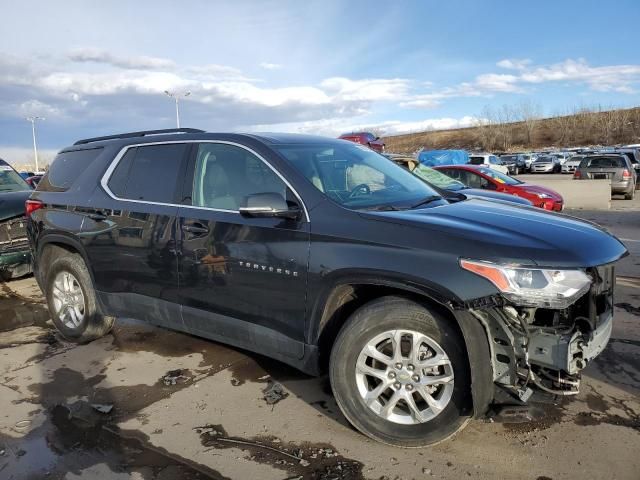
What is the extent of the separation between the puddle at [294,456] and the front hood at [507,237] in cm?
130

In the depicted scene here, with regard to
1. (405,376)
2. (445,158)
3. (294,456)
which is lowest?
(294,456)

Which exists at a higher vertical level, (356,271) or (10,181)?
(10,181)

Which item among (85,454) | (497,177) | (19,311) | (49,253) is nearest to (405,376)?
(85,454)

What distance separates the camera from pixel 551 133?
89.8 metres

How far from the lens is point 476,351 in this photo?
9.30 feet

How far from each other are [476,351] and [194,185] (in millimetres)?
2340

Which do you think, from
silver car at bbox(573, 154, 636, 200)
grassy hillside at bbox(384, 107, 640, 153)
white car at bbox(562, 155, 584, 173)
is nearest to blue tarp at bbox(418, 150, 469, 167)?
silver car at bbox(573, 154, 636, 200)

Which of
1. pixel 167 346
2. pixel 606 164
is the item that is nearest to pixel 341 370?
pixel 167 346

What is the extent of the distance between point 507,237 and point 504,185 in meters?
10.6

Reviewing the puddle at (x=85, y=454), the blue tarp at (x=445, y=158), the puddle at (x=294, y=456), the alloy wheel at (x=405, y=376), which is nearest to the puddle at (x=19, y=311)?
the puddle at (x=85, y=454)

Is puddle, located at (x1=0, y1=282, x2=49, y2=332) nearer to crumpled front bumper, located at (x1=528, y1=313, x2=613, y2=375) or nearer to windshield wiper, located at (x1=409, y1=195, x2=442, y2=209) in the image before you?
windshield wiper, located at (x1=409, y1=195, x2=442, y2=209)

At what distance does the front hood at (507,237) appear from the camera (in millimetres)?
2803

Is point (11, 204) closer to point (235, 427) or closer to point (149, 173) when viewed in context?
point (149, 173)

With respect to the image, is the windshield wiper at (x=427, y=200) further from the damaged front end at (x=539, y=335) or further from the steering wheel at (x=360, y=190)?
the damaged front end at (x=539, y=335)
